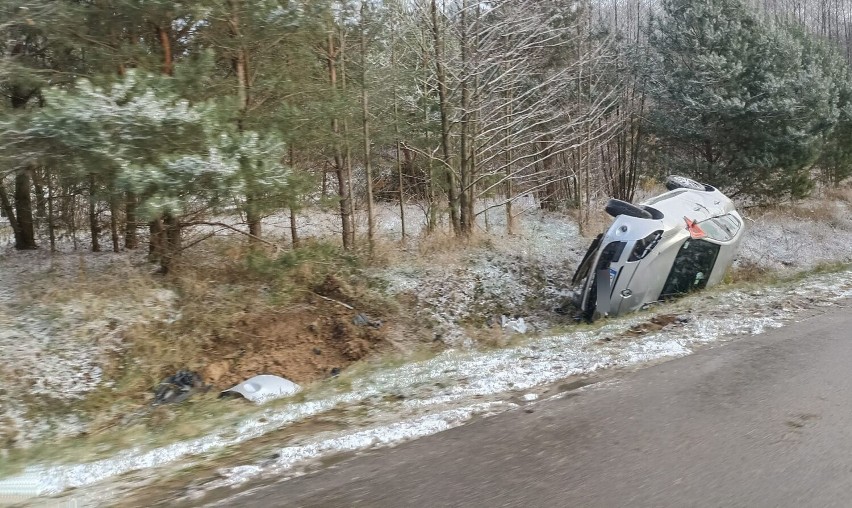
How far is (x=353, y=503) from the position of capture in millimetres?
3686

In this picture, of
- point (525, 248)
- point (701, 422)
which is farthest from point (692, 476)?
point (525, 248)

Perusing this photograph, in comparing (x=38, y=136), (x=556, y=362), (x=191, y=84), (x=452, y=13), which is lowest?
(x=556, y=362)

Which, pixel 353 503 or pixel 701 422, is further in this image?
pixel 701 422

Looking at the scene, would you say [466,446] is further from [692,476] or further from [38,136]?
[38,136]

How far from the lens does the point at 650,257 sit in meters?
10.1

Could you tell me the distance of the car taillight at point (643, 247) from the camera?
10.0 meters

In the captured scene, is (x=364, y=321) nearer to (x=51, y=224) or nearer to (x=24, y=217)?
(x=51, y=224)

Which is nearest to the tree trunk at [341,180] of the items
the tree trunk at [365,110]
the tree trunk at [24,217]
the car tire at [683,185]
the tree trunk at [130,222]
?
the tree trunk at [365,110]

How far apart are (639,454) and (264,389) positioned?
15.6 ft

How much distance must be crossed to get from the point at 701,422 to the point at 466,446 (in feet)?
6.23

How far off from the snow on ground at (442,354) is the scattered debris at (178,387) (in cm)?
85

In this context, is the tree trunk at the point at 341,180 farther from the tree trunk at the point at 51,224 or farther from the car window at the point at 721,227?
the car window at the point at 721,227

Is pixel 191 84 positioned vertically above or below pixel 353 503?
above

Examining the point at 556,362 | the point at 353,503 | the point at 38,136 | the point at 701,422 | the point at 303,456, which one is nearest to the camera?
the point at 353,503
